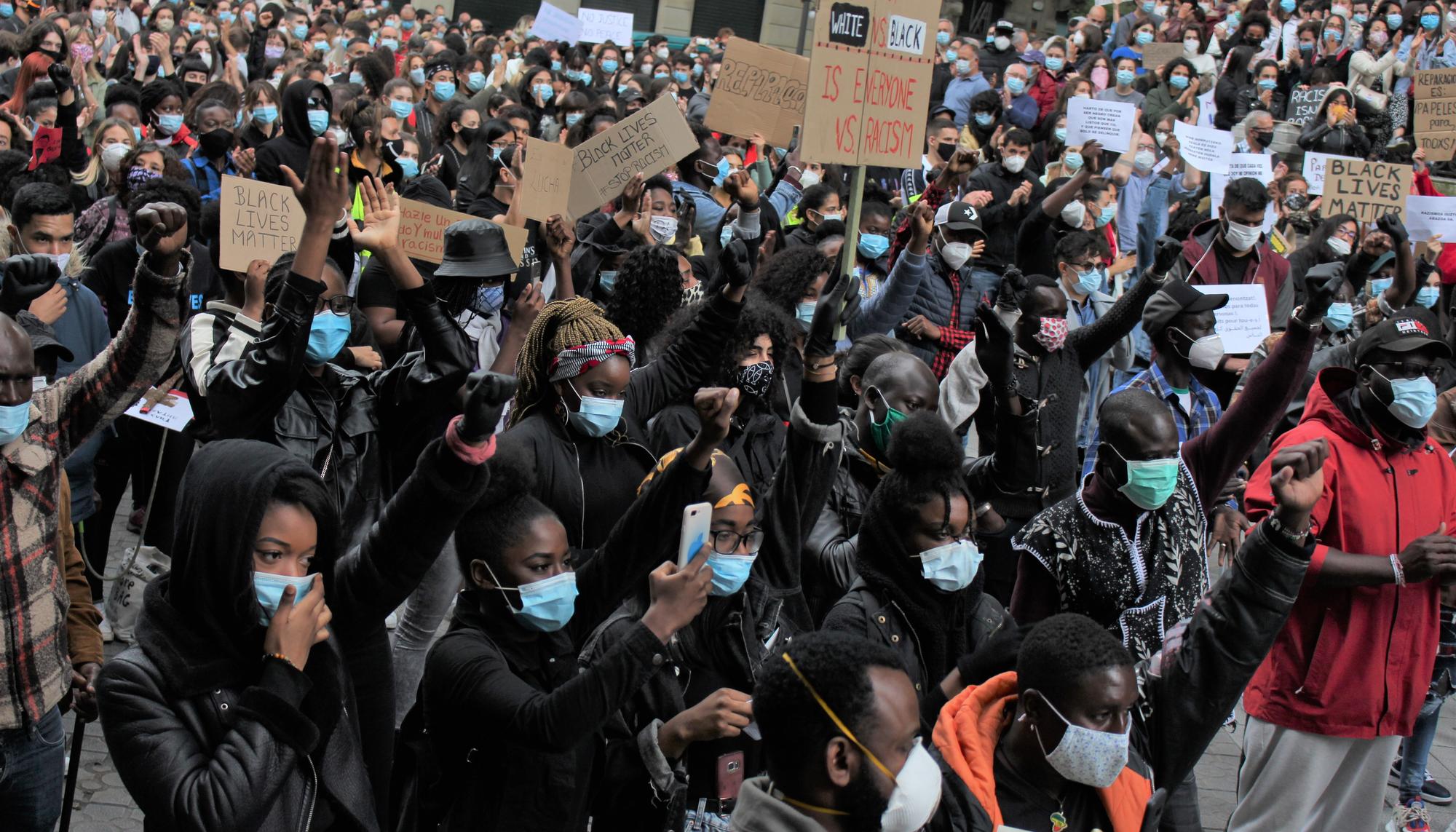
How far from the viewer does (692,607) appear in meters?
3.20

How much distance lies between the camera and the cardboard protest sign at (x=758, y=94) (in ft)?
27.5

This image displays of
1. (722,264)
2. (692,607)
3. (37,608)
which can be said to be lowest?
(37,608)

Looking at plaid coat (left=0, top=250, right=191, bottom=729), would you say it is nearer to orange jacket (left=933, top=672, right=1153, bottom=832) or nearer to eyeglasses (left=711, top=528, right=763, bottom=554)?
eyeglasses (left=711, top=528, right=763, bottom=554)

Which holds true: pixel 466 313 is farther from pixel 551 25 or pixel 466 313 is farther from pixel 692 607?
pixel 551 25

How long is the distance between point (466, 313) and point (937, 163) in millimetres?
7246

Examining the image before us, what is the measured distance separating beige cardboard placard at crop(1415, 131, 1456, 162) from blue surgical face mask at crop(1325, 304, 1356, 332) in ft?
7.83

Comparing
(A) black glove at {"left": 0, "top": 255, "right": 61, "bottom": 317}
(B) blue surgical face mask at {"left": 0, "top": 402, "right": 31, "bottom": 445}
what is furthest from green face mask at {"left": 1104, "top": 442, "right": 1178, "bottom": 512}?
(A) black glove at {"left": 0, "top": 255, "right": 61, "bottom": 317}

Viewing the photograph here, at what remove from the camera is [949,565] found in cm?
391

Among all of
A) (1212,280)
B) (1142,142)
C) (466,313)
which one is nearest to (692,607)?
(466,313)

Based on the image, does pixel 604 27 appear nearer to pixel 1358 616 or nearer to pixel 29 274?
pixel 29 274

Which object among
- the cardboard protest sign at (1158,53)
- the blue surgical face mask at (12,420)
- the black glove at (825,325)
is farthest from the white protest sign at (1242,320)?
the cardboard protest sign at (1158,53)

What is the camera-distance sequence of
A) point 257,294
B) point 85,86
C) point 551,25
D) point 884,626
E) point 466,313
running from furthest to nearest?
point 551,25 → point 85,86 → point 466,313 → point 257,294 → point 884,626

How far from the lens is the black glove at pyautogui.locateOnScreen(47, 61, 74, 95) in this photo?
988 centimetres

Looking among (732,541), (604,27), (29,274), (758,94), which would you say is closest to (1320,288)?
(732,541)
